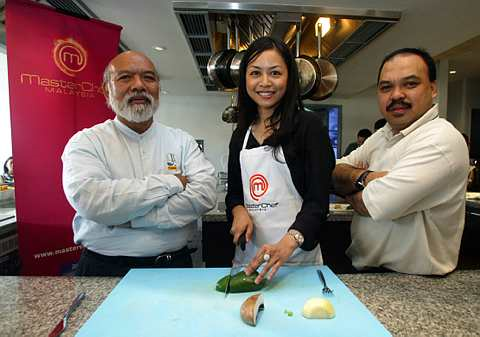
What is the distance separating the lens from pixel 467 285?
867mm

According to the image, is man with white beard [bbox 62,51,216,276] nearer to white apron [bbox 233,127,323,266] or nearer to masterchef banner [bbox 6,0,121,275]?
white apron [bbox 233,127,323,266]

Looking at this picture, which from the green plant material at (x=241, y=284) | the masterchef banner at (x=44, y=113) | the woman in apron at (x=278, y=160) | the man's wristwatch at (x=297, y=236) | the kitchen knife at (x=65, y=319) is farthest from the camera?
the masterchef banner at (x=44, y=113)

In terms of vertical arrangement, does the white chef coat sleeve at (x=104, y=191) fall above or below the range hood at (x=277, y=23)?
below

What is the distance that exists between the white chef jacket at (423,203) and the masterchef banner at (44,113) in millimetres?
1437

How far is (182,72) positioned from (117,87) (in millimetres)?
3245

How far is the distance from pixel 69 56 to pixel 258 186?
1.27m

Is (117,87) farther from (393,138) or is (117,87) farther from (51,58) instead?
(393,138)

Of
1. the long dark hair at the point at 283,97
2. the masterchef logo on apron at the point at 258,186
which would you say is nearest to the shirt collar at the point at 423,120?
the long dark hair at the point at 283,97

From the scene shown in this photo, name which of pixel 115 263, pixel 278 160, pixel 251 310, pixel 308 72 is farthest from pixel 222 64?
pixel 251 310

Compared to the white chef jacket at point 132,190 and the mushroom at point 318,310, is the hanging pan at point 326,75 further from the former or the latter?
the mushroom at point 318,310

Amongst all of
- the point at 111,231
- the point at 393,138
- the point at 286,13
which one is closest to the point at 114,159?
the point at 111,231

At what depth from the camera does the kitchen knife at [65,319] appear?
24.1 inches

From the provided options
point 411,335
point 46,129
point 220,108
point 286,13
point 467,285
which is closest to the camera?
point 411,335

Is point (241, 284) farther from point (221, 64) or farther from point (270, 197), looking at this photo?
point (221, 64)
